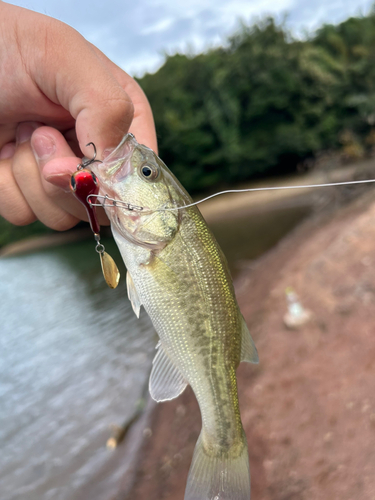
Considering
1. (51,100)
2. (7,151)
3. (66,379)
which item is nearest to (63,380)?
(66,379)

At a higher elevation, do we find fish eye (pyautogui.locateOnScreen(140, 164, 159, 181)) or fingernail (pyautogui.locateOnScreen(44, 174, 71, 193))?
fingernail (pyautogui.locateOnScreen(44, 174, 71, 193))

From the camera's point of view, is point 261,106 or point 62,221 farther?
point 261,106

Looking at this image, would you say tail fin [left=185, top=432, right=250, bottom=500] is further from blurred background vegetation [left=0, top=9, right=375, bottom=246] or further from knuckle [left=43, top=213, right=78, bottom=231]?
blurred background vegetation [left=0, top=9, right=375, bottom=246]

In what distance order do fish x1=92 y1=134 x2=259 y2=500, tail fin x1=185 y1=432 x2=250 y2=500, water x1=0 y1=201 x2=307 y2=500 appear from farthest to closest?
1. water x1=0 y1=201 x2=307 y2=500
2. fish x1=92 y1=134 x2=259 y2=500
3. tail fin x1=185 y1=432 x2=250 y2=500

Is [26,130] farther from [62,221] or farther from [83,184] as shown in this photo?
[83,184]

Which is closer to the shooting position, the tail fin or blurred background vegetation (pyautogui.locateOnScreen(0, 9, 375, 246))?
the tail fin

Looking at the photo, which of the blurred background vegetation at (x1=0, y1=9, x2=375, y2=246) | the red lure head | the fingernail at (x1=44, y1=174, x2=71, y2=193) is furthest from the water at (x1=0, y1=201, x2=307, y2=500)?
the blurred background vegetation at (x1=0, y1=9, x2=375, y2=246)
